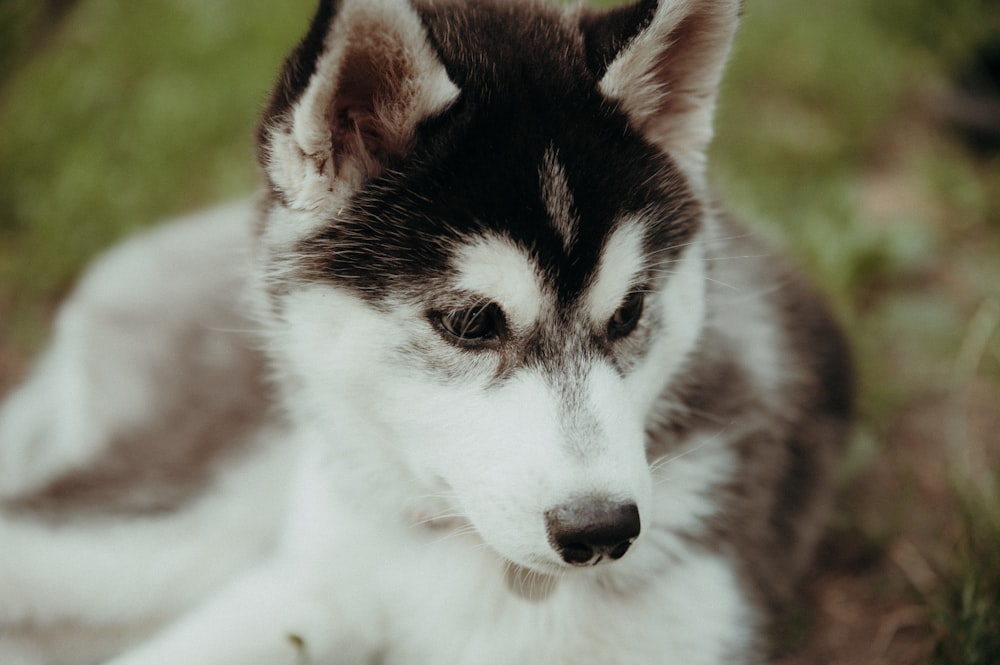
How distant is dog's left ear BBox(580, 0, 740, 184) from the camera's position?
7.08 feet

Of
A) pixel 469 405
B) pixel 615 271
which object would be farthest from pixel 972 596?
pixel 469 405

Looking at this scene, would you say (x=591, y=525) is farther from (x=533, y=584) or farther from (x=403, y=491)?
(x=403, y=491)

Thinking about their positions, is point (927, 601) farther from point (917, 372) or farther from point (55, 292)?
point (55, 292)

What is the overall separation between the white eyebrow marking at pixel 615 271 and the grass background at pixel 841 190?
1.20 metres

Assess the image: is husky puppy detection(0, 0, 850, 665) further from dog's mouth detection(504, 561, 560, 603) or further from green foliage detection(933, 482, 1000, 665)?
green foliage detection(933, 482, 1000, 665)

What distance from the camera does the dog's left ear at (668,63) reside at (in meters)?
2.16

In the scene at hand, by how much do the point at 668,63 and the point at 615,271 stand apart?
57 centimetres

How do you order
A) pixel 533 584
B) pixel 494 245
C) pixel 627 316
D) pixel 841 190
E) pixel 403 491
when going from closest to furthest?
pixel 494 245 → pixel 627 316 → pixel 533 584 → pixel 403 491 → pixel 841 190

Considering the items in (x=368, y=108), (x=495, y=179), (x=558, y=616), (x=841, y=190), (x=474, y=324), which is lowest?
(x=841, y=190)

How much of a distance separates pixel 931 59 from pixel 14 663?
602cm

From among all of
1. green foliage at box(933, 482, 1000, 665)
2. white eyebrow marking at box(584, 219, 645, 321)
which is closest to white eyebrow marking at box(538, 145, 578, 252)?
white eyebrow marking at box(584, 219, 645, 321)

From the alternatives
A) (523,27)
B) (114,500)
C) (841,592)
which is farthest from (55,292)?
(841,592)

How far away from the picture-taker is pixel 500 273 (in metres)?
2.06

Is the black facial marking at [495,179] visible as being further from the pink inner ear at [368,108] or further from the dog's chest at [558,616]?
the dog's chest at [558,616]
